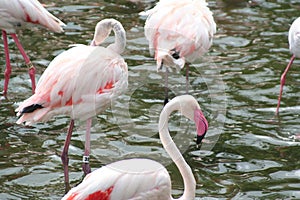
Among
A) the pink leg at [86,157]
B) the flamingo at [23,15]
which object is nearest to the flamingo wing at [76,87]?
the pink leg at [86,157]

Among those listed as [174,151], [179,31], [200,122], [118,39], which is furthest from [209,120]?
[174,151]

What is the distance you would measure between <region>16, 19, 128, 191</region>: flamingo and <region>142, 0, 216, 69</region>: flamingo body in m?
1.14

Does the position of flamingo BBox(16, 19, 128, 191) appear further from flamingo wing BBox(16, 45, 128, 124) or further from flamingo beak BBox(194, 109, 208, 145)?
flamingo beak BBox(194, 109, 208, 145)

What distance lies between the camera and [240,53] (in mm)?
9766

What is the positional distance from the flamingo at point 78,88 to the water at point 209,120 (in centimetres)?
38

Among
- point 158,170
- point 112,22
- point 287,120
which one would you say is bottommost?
point 287,120

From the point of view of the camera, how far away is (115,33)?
21.8 feet

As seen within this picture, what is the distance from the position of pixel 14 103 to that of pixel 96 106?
209 cm

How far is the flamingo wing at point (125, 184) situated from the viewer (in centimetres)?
512

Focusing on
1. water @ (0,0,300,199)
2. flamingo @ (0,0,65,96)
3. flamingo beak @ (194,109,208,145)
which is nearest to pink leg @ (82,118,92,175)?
water @ (0,0,300,199)

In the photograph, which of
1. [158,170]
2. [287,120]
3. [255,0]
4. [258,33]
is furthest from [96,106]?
[255,0]

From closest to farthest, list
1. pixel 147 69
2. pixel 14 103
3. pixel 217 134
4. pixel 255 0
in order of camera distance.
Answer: pixel 217 134 → pixel 14 103 → pixel 147 69 → pixel 255 0

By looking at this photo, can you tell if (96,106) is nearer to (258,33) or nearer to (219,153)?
(219,153)

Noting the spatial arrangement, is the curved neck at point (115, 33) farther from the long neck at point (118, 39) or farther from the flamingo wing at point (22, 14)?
the flamingo wing at point (22, 14)
